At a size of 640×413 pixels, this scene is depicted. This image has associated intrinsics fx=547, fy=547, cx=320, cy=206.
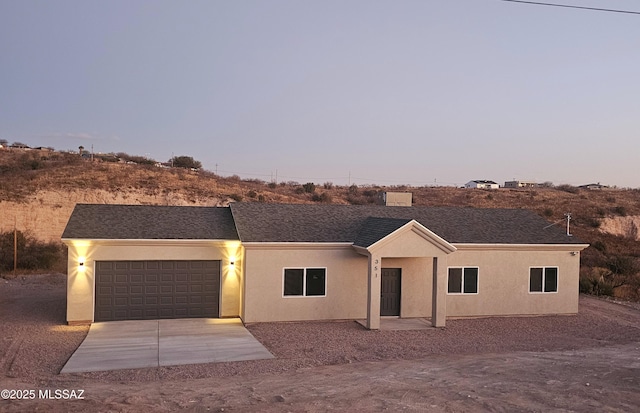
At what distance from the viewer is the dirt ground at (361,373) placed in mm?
9602

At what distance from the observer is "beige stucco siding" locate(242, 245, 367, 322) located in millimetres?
18000

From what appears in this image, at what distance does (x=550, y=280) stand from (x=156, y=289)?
1441 centimetres

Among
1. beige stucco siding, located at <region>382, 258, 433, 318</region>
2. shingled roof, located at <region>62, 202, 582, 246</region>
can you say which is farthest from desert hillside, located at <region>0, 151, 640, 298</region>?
beige stucco siding, located at <region>382, 258, 433, 318</region>

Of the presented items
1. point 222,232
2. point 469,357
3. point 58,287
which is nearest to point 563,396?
point 469,357

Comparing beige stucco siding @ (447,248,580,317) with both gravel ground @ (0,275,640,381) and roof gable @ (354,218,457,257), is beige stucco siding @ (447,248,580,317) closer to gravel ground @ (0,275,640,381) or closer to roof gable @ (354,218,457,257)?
gravel ground @ (0,275,640,381)

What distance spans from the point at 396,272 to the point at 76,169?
35.4 m

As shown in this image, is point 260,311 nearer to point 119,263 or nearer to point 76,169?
point 119,263

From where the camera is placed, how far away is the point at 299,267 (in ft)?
60.4

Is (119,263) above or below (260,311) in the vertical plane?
above

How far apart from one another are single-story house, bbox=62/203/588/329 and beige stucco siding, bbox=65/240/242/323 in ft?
0.11

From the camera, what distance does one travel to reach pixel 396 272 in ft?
63.9

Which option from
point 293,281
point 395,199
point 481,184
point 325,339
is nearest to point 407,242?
point 293,281

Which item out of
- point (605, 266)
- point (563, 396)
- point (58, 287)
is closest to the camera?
point (563, 396)

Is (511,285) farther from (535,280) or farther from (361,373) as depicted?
(361,373)
